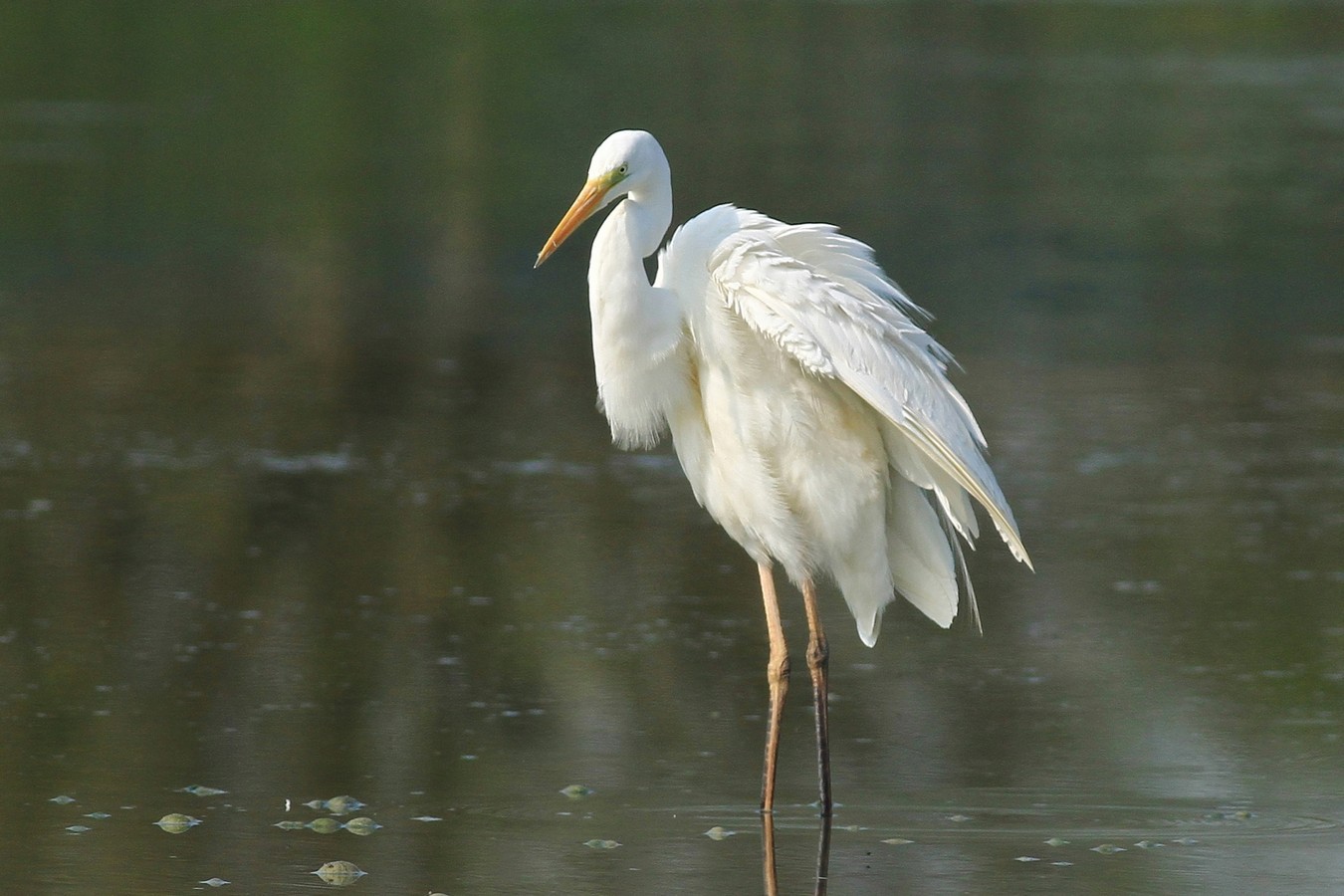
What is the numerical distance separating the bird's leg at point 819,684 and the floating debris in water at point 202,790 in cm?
150

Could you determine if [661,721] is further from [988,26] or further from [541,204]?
[988,26]

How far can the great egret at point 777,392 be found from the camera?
5.58 meters

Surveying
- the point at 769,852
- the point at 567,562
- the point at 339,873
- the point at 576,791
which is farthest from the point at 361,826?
the point at 567,562

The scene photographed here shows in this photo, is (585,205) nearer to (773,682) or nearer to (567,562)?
(773,682)

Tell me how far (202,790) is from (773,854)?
1.45 metres

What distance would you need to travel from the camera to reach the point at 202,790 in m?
5.50

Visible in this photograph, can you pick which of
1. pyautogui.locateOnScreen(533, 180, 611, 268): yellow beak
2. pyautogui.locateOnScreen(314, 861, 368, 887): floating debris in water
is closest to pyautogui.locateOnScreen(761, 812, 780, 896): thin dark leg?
pyautogui.locateOnScreen(314, 861, 368, 887): floating debris in water

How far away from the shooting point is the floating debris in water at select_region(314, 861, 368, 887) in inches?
190

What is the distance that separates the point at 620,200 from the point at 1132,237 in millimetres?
12069

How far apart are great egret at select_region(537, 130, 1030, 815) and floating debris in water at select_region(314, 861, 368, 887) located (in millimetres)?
1132

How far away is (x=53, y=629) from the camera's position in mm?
6949

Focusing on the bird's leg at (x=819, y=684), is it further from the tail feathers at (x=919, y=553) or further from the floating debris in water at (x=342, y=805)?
the floating debris in water at (x=342, y=805)

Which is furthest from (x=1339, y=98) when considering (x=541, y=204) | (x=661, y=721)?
(x=661, y=721)

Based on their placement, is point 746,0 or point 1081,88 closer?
point 1081,88
